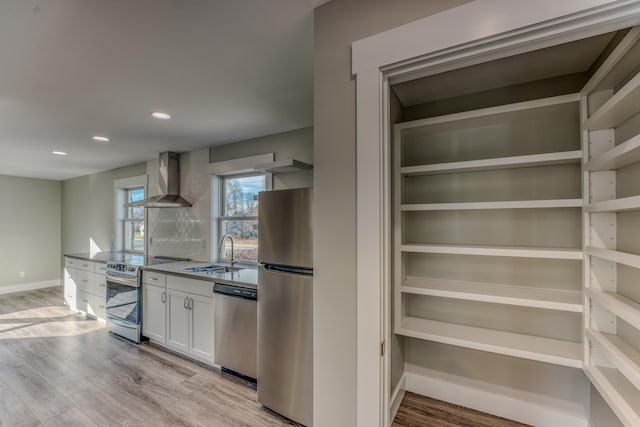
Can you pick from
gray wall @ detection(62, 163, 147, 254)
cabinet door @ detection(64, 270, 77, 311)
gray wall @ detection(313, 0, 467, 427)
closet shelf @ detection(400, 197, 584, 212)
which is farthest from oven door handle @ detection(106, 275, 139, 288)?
closet shelf @ detection(400, 197, 584, 212)

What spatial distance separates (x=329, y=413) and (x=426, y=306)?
0.98 metres

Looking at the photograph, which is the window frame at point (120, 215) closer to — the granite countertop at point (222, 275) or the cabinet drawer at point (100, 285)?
the cabinet drawer at point (100, 285)

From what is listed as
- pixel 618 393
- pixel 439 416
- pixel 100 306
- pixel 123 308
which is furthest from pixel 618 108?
pixel 100 306

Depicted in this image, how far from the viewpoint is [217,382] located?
254cm

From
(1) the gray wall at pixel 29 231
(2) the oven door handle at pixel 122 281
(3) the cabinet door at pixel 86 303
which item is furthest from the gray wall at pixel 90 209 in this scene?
(2) the oven door handle at pixel 122 281

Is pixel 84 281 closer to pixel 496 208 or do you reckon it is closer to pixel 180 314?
pixel 180 314

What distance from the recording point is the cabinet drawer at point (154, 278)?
10.3ft

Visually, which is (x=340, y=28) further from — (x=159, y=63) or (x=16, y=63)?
(x=16, y=63)

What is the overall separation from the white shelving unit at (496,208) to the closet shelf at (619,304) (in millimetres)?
130

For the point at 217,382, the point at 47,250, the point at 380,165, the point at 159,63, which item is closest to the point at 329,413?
the point at 380,165

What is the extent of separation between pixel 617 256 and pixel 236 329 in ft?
8.22

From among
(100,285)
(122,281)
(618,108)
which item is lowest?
(100,285)

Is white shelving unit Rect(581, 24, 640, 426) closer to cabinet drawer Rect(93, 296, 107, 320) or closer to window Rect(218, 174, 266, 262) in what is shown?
window Rect(218, 174, 266, 262)

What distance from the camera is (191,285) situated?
2.89m
